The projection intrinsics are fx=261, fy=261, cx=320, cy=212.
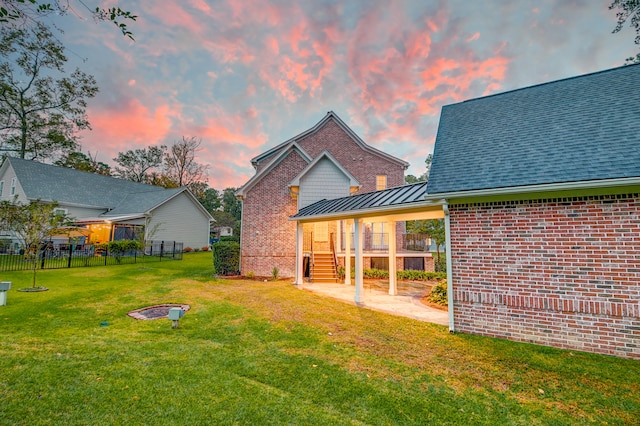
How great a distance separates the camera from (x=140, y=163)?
43.0m

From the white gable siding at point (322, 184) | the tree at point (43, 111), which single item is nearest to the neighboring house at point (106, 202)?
the tree at point (43, 111)

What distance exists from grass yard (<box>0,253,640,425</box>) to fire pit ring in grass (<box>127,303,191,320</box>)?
410 mm

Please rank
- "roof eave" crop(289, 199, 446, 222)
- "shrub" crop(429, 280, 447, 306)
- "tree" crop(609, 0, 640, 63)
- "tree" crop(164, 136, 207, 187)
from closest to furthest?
"roof eave" crop(289, 199, 446, 222) < "shrub" crop(429, 280, 447, 306) < "tree" crop(609, 0, 640, 63) < "tree" crop(164, 136, 207, 187)

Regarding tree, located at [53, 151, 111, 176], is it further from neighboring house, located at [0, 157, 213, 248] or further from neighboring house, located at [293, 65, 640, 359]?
neighboring house, located at [293, 65, 640, 359]

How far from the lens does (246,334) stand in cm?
593

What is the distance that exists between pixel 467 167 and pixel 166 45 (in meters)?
12.3

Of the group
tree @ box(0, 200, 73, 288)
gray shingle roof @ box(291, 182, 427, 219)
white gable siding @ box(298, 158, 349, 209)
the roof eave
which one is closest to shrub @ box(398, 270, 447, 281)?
white gable siding @ box(298, 158, 349, 209)

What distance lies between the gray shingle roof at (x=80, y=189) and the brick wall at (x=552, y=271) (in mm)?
26564

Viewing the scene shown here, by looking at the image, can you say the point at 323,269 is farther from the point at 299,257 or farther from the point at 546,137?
the point at 546,137

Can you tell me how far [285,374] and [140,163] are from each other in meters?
49.6

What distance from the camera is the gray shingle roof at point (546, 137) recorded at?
215 inches

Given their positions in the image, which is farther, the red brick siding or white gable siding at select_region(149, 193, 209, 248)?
white gable siding at select_region(149, 193, 209, 248)

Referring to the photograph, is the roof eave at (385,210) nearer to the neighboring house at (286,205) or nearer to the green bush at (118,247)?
the neighboring house at (286,205)

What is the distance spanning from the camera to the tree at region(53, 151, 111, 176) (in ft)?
110
